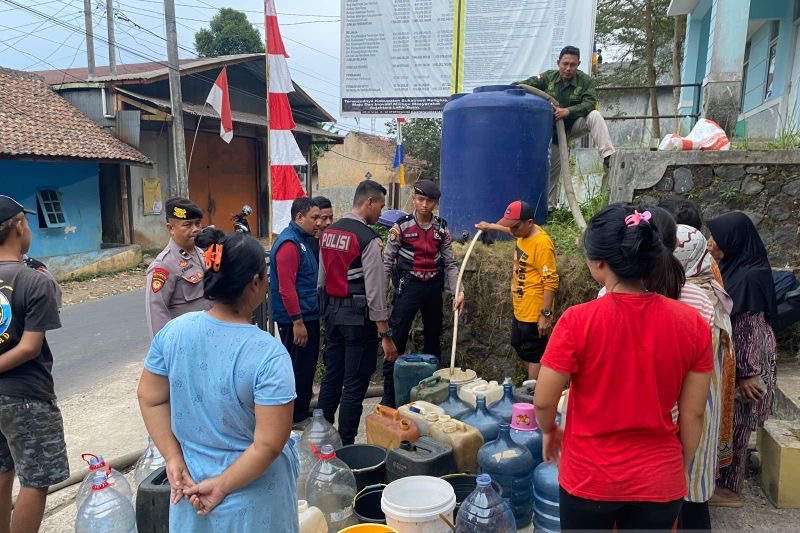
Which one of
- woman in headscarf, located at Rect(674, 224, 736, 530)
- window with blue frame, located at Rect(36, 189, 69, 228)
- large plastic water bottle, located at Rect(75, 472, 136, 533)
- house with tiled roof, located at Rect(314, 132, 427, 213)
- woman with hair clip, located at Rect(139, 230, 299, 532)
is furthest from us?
house with tiled roof, located at Rect(314, 132, 427, 213)

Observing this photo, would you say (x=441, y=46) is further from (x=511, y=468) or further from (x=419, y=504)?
(x=419, y=504)

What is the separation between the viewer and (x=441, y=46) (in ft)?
30.2

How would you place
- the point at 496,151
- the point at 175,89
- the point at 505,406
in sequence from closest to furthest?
the point at 505,406 → the point at 496,151 → the point at 175,89

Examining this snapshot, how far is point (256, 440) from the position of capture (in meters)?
1.54

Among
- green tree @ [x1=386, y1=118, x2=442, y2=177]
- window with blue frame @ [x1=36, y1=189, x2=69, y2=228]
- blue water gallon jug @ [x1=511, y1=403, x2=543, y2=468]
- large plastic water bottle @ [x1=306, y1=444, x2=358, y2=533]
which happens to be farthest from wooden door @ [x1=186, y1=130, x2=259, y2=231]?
blue water gallon jug @ [x1=511, y1=403, x2=543, y2=468]

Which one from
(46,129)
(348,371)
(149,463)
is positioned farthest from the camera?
(46,129)

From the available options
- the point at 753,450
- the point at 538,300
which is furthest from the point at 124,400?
the point at 753,450

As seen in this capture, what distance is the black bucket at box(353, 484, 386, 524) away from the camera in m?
2.78

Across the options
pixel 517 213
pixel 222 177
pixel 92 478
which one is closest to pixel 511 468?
pixel 517 213

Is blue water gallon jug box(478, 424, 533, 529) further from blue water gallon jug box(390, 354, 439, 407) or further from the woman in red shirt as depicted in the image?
blue water gallon jug box(390, 354, 439, 407)

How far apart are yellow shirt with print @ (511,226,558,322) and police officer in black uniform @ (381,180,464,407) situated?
1.59ft

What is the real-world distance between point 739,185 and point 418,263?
2.93 metres

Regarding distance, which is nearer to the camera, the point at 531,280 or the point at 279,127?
the point at 531,280

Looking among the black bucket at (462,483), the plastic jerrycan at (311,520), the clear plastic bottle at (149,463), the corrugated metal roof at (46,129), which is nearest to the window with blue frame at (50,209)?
the corrugated metal roof at (46,129)
